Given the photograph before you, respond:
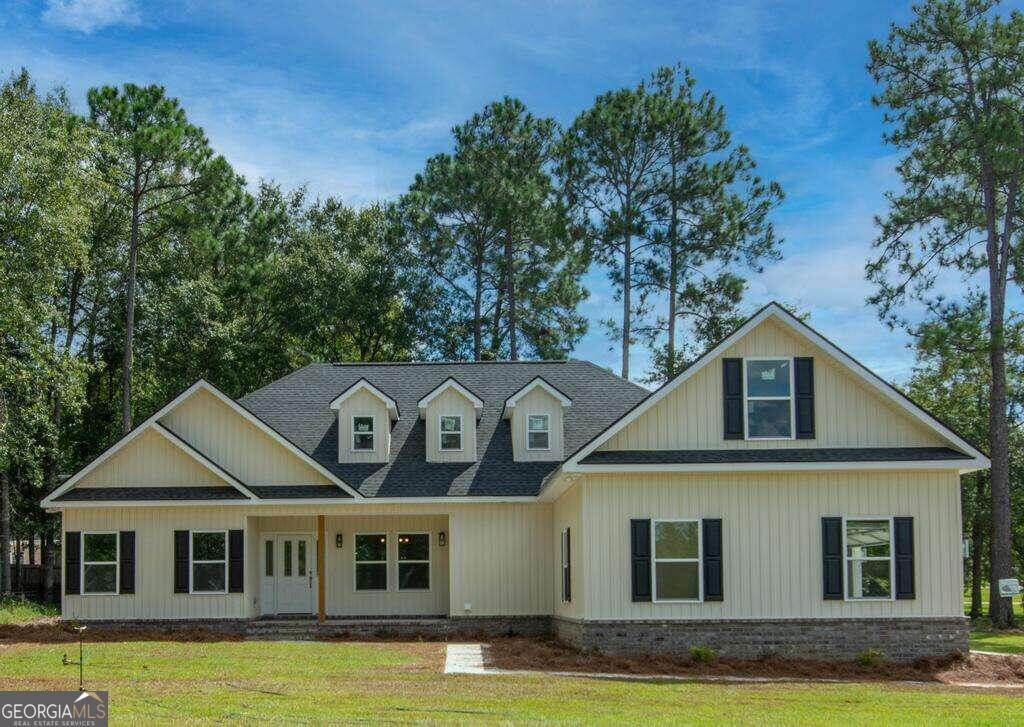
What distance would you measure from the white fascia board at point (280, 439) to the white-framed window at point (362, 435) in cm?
130

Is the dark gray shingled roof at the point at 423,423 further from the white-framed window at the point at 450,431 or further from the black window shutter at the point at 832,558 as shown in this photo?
the black window shutter at the point at 832,558

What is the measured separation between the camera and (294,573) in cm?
2595

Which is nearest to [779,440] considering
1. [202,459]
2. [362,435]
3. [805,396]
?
[805,396]

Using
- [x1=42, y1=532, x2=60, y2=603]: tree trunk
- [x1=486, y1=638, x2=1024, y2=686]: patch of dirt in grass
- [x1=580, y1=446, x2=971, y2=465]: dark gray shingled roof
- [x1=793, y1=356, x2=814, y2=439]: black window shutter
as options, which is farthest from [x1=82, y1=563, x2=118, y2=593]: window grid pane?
[x1=793, y1=356, x2=814, y2=439]: black window shutter

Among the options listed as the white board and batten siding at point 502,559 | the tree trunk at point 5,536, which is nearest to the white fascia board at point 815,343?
the white board and batten siding at point 502,559

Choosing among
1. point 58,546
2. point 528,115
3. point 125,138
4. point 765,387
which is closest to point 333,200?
point 528,115

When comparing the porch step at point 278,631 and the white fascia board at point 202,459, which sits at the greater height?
the white fascia board at point 202,459

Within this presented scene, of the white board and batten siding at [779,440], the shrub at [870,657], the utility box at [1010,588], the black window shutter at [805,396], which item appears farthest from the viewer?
the utility box at [1010,588]

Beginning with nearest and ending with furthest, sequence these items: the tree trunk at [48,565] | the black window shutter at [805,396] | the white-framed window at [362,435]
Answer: the black window shutter at [805,396]
the white-framed window at [362,435]
the tree trunk at [48,565]

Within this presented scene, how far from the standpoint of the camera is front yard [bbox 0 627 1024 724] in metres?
12.9

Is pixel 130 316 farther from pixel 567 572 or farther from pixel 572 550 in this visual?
pixel 572 550

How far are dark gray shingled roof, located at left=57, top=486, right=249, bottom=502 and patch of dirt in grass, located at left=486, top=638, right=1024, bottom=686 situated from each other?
294 inches

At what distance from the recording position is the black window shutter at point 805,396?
64.7 feet

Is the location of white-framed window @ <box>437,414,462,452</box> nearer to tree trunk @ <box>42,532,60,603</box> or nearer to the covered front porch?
the covered front porch
